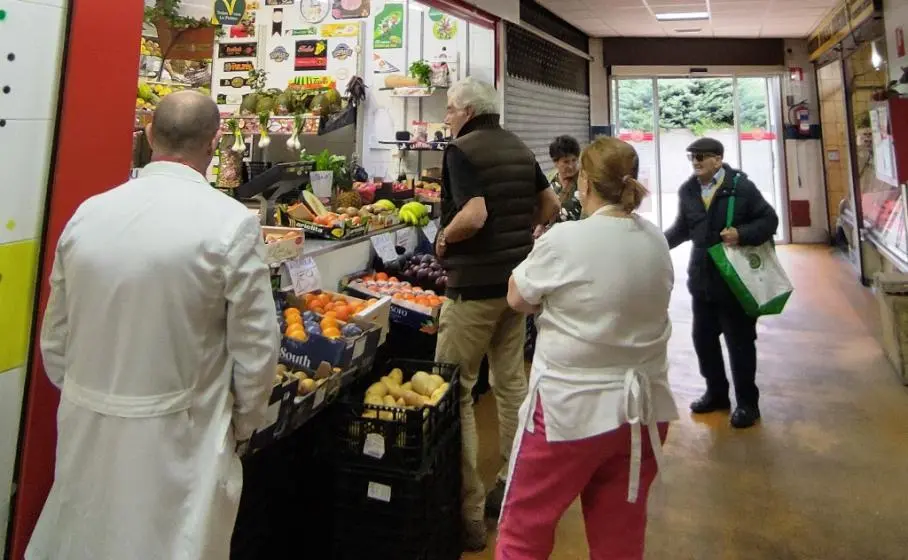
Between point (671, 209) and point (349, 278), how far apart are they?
9.31 m

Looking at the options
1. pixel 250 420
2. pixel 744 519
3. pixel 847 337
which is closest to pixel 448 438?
pixel 250 420

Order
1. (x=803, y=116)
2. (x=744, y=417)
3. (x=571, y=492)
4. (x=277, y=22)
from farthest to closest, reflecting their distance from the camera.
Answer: (x=803, y=116)
(x=277, y=22)
(x=744, y=417)
(x=571, y=492)

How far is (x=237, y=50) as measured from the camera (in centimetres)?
630

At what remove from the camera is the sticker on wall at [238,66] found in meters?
6.29

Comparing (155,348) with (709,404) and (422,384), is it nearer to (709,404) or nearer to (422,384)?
(422,384)

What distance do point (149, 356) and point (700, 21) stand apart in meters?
9.06

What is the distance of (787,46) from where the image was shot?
10.0 meters

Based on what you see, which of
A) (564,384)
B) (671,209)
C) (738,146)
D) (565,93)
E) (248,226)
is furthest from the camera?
(671,209)

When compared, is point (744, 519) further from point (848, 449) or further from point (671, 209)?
point (671, 209)

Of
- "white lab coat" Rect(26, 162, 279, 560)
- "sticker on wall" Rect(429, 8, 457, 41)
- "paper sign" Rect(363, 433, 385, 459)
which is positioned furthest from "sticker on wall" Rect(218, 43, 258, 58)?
"white lab coat" Rect(26, 162, 279, 560)

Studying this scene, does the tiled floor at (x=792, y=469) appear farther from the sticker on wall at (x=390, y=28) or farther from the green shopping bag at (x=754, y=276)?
the sticker on wall at (x=390, y=28)

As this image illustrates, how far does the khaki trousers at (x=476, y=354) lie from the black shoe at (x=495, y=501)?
183mm

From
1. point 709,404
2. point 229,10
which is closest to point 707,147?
point 709,404

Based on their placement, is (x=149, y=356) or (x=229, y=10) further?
(x=229, y=10)
